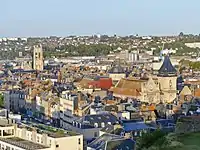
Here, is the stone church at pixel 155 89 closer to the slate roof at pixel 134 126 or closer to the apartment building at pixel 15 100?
the apartment building at pixel 15 100

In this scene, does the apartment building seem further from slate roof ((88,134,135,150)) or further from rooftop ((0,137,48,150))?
slate roof ((88,134,135,150))

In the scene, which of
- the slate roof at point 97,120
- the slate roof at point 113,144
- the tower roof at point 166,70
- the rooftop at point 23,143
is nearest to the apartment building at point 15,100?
the tower roof at point 166,70

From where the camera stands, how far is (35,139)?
1512 inches

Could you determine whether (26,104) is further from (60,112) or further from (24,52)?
(24,52)

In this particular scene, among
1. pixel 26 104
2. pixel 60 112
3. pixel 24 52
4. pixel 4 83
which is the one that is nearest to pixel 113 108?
pixel 60 112

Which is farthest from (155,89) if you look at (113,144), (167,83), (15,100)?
(113,144)

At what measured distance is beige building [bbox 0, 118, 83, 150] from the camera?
119ft

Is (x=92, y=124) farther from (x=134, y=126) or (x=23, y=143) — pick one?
(x=23, y=143)

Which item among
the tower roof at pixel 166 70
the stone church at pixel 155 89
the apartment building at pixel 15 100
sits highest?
the tower roof at pixel 166 70

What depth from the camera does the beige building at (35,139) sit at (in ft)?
119

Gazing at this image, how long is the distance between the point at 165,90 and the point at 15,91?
64.7 feet

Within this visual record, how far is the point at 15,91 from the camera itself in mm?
72000

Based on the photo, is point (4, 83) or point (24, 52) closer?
point (4, 83)

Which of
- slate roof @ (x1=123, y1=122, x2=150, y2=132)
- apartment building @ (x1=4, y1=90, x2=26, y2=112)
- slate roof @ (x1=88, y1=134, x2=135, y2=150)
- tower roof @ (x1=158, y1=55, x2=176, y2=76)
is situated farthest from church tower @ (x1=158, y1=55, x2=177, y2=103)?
slate roof @ (x1=88, y1=134, x2=135, y2=150)
